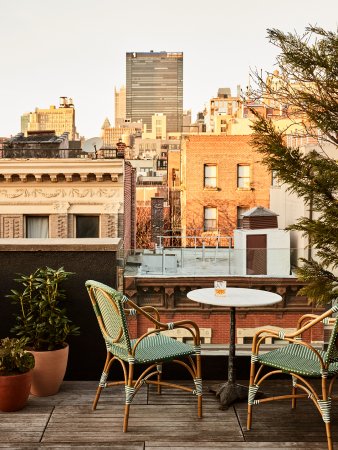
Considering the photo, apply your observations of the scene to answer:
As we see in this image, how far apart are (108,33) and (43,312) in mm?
44107

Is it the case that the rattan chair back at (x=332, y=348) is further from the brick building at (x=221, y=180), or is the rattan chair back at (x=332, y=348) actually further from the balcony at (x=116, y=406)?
the brick building at (x=221, y=180)

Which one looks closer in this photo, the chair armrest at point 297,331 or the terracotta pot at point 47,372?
the chair armrest at point 297,331

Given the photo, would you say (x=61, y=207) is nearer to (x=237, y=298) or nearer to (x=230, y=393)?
(x=237, y=298)

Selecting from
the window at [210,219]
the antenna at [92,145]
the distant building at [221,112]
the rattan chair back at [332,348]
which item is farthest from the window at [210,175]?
the rattan chair back at [332,348]

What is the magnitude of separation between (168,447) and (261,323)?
249 cm

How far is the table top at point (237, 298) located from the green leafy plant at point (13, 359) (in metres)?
1.51

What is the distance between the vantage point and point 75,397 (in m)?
5.39

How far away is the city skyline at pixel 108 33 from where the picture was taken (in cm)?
1004

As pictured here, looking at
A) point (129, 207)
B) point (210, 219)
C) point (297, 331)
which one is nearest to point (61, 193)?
point (129, 207)

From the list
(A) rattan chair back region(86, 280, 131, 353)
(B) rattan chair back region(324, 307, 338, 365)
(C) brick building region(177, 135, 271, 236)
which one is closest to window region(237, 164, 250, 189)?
(C) brick building region(177, 135, 271, 236)

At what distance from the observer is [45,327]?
17.9 feet

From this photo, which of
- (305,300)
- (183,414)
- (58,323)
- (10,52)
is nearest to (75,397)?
(58,323)

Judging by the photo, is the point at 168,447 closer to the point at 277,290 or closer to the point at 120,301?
the point at 120,301

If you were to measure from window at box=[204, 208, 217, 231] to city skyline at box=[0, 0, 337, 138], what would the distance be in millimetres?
8494
